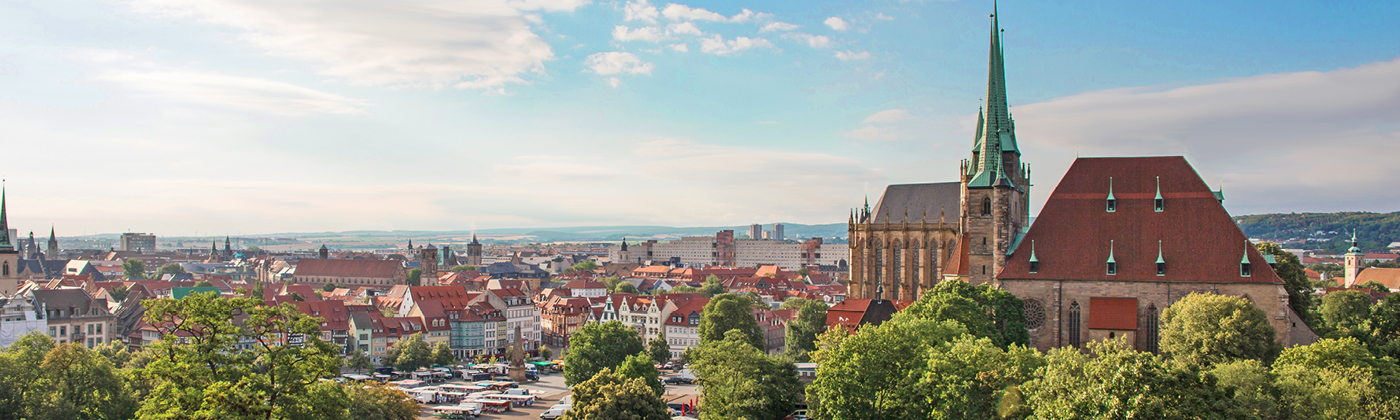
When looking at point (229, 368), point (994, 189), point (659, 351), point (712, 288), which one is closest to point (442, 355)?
point (659, 351)

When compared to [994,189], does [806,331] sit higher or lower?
lower

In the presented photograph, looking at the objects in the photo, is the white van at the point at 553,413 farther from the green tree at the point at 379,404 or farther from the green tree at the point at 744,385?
the green tree at the point at 744,385

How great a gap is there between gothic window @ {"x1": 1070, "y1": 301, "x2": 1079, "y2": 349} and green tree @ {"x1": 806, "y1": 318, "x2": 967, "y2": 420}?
1632cm

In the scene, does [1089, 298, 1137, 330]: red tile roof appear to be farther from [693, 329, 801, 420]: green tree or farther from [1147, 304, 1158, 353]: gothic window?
[693, 329, 801, 420]: green tree

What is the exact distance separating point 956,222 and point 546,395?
35.8m

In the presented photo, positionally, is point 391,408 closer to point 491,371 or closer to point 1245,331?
point 491,371

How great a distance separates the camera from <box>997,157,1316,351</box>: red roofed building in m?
57.8

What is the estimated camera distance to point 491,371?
320 ft

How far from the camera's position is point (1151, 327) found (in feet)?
193

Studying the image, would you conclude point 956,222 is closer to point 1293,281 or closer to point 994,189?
point 994,189

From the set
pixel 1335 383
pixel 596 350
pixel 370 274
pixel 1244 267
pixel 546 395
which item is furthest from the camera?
pixel 370 274

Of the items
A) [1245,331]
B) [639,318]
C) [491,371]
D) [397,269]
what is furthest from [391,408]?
[397,269]

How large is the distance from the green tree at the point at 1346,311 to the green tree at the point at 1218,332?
12807 millimetres

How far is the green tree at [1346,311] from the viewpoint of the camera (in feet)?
219
